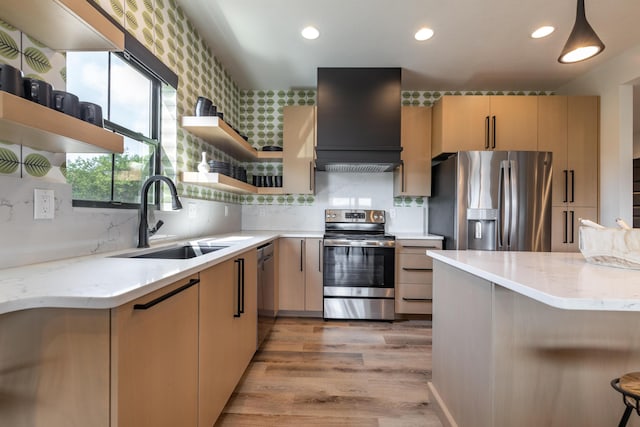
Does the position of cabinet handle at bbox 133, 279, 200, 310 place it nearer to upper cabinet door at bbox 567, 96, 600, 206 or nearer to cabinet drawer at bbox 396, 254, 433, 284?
cabinet drawer at bbox 396, 254, 433, 284

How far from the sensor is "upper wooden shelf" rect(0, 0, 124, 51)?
915 mm

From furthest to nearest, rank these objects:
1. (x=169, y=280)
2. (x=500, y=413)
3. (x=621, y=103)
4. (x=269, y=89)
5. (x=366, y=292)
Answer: (x=269, y=89)
(x=366, y=292)
(x=621, y=103)
(x=500, y=413)
(x=169, y=280)

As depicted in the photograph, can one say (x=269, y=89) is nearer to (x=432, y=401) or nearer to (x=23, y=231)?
(x=23, y=231)

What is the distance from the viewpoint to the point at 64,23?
99cm

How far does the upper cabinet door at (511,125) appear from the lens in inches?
115

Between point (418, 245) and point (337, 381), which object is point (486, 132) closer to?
point (418, 245)

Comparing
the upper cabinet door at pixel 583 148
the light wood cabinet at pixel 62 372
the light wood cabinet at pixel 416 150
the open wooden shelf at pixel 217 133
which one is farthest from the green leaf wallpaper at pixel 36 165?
the upper cabinet door at pixel 583 148

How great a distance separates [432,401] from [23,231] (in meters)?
2.06

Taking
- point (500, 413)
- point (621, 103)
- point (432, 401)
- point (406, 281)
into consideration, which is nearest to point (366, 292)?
point (406, 281)

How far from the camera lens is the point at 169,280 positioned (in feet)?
3.15

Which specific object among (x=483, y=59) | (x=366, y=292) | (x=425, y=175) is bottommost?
(x=366, y=292)

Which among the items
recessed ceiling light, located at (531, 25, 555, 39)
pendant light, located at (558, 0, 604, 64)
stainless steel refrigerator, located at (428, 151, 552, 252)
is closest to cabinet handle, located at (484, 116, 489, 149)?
stainless steel refrigerator, located at (428, 151, 552, 252)

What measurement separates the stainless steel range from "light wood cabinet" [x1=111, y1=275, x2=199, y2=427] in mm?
1838

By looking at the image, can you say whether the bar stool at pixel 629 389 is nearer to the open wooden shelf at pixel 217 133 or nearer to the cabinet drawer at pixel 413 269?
the cabinet drawer at pixel 413 269
